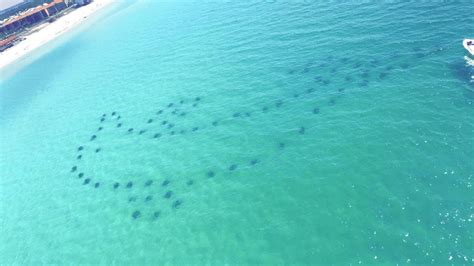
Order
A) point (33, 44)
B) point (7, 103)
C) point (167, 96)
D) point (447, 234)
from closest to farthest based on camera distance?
point (447, 234) < point (167, 96) < point (7, 103) < point (33, 44)

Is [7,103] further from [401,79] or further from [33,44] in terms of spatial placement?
[401,79]

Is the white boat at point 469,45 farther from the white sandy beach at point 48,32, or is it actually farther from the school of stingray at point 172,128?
the white sandy beach at point 48,32

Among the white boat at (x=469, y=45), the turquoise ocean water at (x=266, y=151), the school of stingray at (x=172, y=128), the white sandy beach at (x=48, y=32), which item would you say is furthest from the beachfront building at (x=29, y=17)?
the white boat at (x=469, y=45)

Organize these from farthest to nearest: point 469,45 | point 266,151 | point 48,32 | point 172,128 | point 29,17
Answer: point 29,17, point 48,32, point 172,128, point 469,45, point 266,151

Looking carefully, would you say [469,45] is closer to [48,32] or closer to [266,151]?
[266,151]

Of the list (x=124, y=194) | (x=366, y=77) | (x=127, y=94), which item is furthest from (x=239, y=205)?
(x=127, y=94)

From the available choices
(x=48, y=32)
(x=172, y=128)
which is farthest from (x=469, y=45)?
(x=48, y=32)

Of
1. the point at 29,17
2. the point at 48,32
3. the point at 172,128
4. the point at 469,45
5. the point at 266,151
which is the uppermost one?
the point at 29,17
